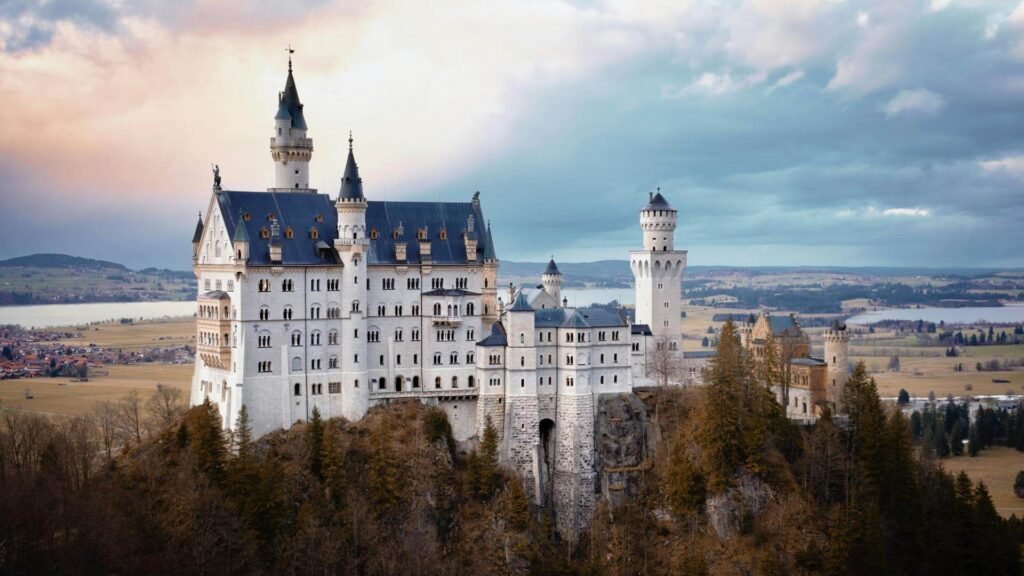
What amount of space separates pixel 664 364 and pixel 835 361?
15573 millimetres

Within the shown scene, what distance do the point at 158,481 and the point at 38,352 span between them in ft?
277

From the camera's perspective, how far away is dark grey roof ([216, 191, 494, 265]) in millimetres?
89000

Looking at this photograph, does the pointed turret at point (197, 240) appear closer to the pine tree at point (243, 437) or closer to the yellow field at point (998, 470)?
the pine tree at point (243, 437)

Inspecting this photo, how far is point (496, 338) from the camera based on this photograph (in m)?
94.3

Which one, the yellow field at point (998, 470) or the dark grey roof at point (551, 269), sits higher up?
the dark grey roof at point (551, 269)

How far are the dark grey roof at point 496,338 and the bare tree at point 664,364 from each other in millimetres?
14819

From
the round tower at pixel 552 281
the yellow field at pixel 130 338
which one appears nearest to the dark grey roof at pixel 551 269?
the round tower at pixel 552 281

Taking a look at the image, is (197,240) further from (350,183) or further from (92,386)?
(92,386)

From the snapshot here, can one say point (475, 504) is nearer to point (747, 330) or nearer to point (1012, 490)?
point (747, 330)

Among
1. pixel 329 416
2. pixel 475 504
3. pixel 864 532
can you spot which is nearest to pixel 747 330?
pixel 864 532

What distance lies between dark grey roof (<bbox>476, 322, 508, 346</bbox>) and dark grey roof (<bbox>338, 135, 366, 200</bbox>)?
14988 mm

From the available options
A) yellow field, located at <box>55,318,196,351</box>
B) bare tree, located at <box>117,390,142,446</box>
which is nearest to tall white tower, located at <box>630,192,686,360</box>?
bare tree, located at <box>117,390,142,446</box>

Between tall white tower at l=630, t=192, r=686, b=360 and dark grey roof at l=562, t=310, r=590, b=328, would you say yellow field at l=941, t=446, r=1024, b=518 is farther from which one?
dark grey roof at l=562, t=310, r=590, b=328

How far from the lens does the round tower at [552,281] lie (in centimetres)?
10344
